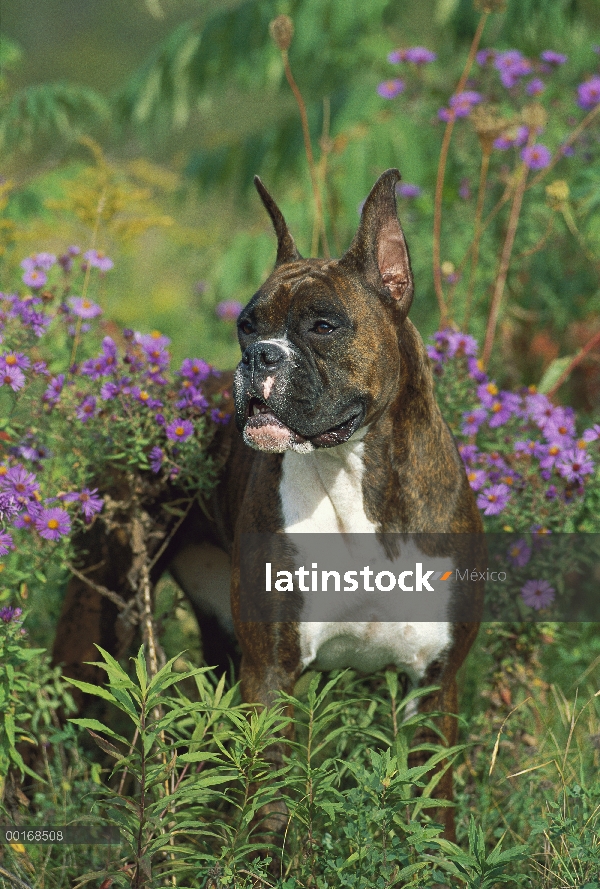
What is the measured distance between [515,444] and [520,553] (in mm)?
358

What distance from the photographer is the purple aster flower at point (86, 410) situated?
3.34 m

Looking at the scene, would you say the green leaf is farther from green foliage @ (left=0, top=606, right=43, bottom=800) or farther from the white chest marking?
green foliage @ (left=0, top=606, right=43, bottom=800)

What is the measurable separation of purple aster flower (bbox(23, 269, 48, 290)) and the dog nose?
1050 millimetres

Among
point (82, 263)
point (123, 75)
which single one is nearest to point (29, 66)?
point (123, 75)

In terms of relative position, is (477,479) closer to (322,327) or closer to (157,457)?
(322,327)

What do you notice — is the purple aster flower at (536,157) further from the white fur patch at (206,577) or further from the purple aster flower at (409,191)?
the white fur patch at (206,577)

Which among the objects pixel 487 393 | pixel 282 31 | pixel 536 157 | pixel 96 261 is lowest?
pixel 487 393

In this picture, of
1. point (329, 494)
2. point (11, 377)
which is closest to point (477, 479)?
point (329, 494)

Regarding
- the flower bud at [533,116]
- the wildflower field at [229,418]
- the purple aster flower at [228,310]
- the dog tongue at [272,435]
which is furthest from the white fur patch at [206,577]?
the purple aster flower at [228,310]

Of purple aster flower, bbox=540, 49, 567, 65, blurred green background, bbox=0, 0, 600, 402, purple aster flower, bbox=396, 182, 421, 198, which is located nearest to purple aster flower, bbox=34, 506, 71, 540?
blurred green background, bbox=0, 0, 600, 402

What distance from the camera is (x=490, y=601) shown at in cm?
349

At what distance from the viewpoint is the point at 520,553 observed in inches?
135

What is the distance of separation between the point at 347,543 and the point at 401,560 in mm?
158

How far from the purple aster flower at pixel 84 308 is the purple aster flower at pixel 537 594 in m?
1.69
